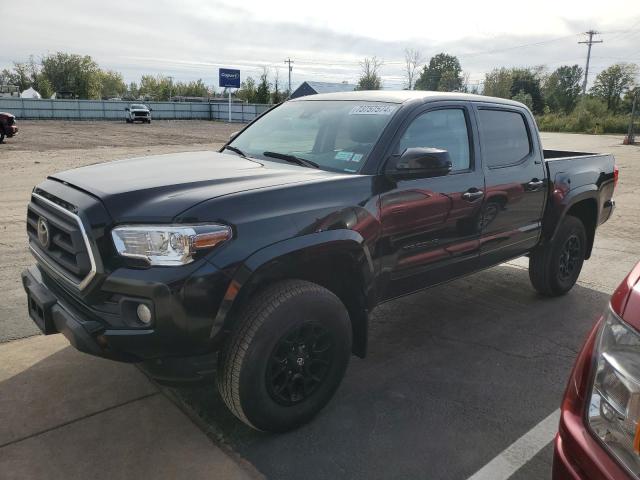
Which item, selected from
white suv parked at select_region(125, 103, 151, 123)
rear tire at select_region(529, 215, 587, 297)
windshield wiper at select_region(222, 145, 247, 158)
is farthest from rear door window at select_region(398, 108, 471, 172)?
white suv parked at select_region(125, 103, 151, 123)

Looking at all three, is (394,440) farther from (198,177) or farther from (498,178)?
(498,178)

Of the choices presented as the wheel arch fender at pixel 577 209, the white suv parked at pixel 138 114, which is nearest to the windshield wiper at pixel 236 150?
the wheel arch fender at pixel 577 209

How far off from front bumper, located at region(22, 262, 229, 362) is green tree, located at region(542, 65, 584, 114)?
92.7 meters

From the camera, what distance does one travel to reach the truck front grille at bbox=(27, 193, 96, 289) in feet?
8.39

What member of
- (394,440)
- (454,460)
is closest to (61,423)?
(394,440)

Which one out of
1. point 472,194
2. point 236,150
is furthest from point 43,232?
point 472,194

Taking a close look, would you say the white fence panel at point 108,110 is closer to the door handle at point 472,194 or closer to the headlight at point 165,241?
the door handle at point 472,194

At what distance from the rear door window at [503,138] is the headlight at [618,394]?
8.44ft

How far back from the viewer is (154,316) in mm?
2400

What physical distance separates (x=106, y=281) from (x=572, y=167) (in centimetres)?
422

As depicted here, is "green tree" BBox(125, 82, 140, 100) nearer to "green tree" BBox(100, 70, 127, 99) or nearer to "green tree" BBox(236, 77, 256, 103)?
"green tree" BBox(100, 70, 127, 99)

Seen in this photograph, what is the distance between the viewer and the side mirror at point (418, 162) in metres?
3.17

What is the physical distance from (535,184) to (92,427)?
12.2 ft

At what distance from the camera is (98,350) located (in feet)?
8.14
